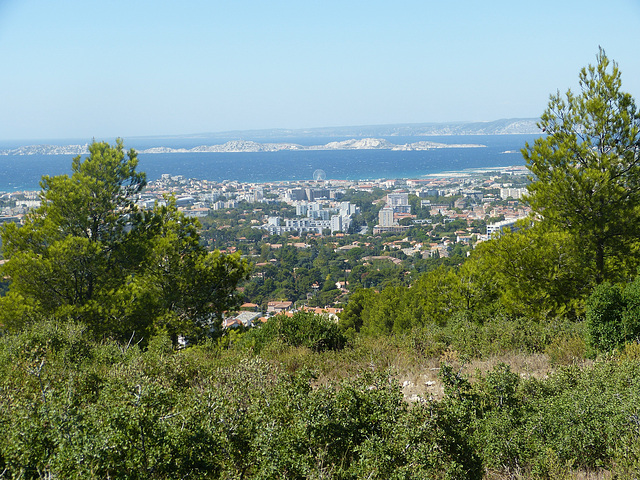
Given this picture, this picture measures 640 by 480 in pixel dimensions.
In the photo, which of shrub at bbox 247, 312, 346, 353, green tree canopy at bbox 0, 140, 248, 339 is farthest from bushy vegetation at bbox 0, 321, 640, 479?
green tree canopy at bbox 0, 140, 248, 339

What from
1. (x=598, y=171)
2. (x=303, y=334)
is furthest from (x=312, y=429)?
(x=598, y=171)

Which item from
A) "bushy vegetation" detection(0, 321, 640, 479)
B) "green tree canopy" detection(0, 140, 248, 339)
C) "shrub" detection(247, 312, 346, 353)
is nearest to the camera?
"bushy vegetation" detection(0, 321, 640, 479)

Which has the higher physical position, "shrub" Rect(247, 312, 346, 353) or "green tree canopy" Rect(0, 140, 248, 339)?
"green tree canopy" Rect(0, 140, 248, 339)

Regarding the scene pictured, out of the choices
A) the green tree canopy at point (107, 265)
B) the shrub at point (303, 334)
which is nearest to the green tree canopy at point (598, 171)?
the shrub at point (303, 334)

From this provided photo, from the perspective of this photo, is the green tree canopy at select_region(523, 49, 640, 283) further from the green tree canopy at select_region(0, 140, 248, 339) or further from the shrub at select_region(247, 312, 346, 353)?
the green tree canopy at select_region(0, 140, 248, 339)

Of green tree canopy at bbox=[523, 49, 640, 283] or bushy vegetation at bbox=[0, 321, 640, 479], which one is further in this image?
green tree canopy at bbox=[523, 49, 640, 283]

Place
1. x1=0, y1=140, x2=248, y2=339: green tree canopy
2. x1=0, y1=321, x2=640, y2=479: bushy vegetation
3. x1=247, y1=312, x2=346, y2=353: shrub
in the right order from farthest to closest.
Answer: x1=0, y1=140, x2=248, y2=339: green tree canopy → x1=247, y1=312, x2=346, y2=353: shrub → x1=0, y1=321, x2=640, y2=479: bushy vegetation

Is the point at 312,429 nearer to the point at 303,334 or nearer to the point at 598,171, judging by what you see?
the point at 303,334

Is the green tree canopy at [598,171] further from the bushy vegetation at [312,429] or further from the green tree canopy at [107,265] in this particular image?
the green tree canopy at [107,265]
